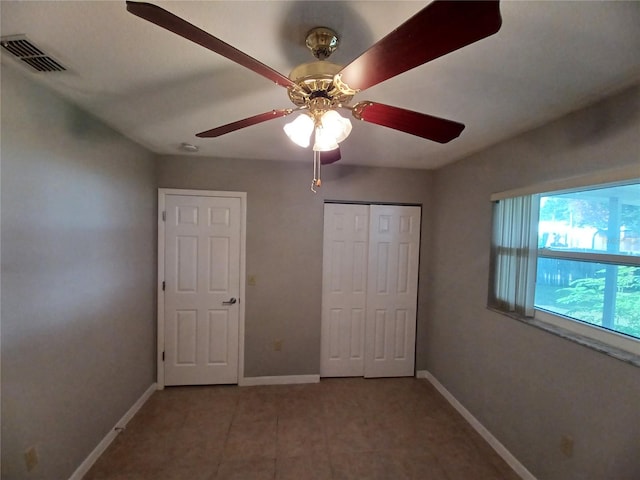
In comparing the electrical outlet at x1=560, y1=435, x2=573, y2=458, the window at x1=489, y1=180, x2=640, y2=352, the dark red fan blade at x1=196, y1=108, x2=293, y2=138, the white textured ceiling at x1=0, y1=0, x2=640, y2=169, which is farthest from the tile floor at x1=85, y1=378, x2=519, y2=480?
the white textured ceiling at x1=0, y1=0, x2=640, y2=169

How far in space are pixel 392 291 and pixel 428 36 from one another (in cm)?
276

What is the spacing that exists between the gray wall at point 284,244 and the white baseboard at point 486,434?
4.32ft

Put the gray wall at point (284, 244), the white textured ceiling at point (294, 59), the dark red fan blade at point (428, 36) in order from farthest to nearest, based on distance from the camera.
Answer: the gray wall at point (284, 244), the white textured ceiling at point (294, 59), the dark red fan blade at point (428, 36)

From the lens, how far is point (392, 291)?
312cm

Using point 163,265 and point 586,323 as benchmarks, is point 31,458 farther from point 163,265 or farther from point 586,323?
point 586,323

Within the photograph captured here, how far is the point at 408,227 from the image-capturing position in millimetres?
3125

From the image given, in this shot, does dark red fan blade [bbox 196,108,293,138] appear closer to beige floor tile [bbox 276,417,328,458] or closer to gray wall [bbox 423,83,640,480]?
gray wall [bbox 423,83,640,480]

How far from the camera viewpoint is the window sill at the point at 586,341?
1.32 m

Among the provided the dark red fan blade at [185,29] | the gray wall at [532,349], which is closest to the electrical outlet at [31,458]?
the dark red fan blade at [185,29]

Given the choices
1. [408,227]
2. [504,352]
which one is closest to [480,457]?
[504,352]

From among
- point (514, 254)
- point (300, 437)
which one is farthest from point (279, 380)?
point (514, 254)

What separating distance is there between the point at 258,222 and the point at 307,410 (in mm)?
1877

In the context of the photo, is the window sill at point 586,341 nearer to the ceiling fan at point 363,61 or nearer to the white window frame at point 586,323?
the white window frame at point 586,323

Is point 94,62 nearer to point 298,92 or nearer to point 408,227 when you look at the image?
point 298,92
